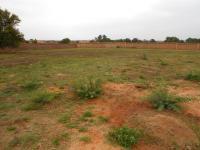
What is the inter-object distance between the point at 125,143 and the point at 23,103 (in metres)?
3.01

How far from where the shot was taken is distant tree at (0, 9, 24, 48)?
28344 mm

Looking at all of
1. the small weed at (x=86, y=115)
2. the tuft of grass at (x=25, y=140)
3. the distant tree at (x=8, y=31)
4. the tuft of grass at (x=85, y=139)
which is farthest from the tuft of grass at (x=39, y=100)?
the distant tree at (x=8, y=31)

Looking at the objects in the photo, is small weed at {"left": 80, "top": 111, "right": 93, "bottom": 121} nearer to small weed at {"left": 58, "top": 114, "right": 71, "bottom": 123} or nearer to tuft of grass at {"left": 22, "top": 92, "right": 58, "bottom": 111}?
small weed at {"left": 58, "top": 114, "right": 71, "bottom": 123}

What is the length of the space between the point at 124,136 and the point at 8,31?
1028 inches

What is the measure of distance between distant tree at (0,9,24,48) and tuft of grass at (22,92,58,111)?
23.3m

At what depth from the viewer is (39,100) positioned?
21.1 ft

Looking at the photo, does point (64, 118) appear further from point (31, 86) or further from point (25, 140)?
point (31, 86)

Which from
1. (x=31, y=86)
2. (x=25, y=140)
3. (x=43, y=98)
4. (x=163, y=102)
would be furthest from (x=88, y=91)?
(x=25, y=140)

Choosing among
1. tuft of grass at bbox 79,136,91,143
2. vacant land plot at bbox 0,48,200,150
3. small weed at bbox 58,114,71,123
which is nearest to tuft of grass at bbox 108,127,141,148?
vacant land plot at bbox 0,48,200,150

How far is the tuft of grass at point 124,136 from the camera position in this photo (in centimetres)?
443

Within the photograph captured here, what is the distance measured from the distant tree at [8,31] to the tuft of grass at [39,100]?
23.3 meters

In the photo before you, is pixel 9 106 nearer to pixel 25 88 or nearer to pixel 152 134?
pixel 25 88

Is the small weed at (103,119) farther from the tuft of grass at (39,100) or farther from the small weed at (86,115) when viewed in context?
the tuft of grass at (39,100)

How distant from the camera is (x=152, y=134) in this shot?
4.66m
